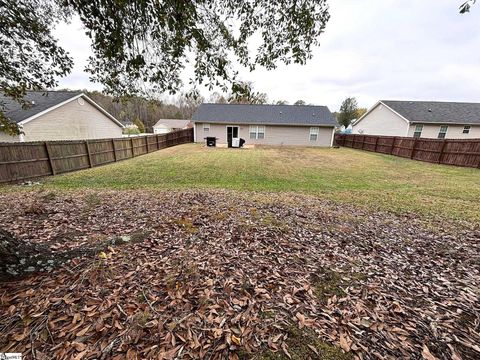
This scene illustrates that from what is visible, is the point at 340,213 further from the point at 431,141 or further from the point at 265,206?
the point at 431,141

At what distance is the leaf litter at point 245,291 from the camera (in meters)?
1.74

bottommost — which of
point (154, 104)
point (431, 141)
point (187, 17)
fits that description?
point (431, 141)

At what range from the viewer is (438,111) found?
21438mm

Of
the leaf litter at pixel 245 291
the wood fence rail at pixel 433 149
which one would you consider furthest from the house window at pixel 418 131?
the leaf litter at pixel 245 291

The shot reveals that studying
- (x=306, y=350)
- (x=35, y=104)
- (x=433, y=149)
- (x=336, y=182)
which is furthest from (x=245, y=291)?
(x=35, y=104)

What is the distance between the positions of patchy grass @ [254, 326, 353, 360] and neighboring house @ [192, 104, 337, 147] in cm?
2111

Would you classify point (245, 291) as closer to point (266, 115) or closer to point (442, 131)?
point (266, 115)

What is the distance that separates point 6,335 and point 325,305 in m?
2.80

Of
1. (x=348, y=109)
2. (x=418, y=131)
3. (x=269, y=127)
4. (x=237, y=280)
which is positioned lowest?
(x=237, y=280)

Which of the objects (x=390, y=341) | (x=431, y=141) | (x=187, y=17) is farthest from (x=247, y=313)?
(x=431, y=141)

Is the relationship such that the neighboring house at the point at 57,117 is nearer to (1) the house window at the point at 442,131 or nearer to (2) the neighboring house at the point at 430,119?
(2) the neighboring house at the point at 430,119

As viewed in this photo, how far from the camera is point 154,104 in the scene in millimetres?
4941

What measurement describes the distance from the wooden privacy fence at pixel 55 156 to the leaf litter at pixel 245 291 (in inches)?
220

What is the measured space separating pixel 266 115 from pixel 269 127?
5.61ft
